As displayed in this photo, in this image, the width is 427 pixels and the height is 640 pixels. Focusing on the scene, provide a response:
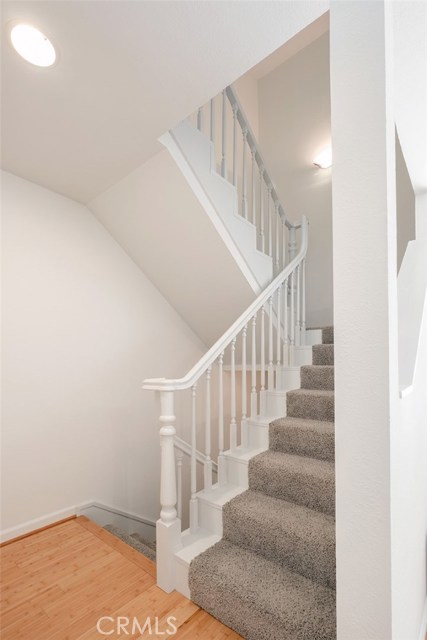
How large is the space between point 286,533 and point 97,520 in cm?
155

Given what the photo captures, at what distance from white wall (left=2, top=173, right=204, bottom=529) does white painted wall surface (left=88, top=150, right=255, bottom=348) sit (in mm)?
181

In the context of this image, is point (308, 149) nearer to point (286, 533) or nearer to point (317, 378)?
point (317, 378)

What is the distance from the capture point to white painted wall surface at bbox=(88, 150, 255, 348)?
85.5 inches

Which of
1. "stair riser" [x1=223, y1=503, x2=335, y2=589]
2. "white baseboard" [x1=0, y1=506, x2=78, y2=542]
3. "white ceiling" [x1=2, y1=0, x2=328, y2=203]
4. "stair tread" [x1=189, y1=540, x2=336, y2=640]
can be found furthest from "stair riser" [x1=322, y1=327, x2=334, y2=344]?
"white baseboard" [x1=0, y1=506, x2=78, y2=542]

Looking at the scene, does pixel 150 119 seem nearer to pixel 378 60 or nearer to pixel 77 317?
pixel 378 60

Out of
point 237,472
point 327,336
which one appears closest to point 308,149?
point 327,336

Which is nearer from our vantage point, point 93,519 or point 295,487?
point 295,487

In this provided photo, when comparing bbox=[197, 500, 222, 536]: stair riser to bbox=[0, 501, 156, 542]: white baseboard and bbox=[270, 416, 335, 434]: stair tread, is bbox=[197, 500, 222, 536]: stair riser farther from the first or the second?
bbox=[0, 501, 156, 542]: white baseboard

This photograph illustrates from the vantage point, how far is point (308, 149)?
3941 millimetres

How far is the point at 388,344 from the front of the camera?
0.84m

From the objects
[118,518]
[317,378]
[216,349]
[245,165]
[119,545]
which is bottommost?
[118,518]

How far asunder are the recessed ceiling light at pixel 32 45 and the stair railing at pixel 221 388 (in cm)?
146

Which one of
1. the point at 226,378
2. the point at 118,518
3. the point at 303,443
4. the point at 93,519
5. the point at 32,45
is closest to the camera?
the point at 32,45

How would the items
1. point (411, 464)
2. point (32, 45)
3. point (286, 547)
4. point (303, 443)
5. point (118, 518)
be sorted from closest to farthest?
point (411, 464) → point (32, 45) → point (286, 547) → point (303, 443) → point (118, 518)
